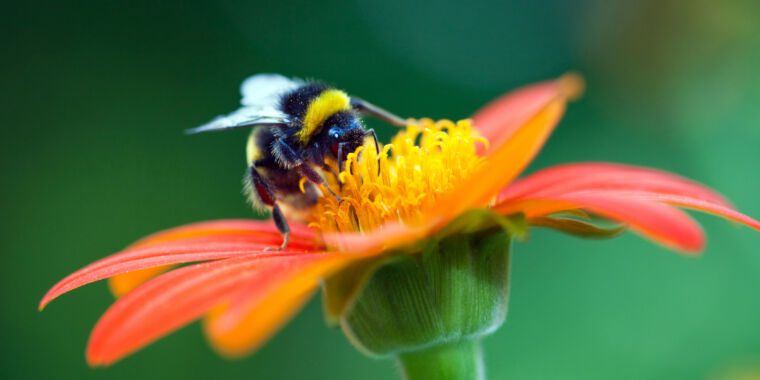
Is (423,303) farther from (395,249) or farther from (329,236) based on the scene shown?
(329,236)

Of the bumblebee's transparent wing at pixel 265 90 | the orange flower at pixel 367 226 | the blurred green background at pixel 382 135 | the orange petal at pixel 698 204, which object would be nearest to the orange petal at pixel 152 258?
the orange flower at pixel 367 226

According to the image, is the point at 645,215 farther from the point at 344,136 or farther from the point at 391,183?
the point at 344,136

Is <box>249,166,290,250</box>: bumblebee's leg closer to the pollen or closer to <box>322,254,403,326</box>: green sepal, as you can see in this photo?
the pollen

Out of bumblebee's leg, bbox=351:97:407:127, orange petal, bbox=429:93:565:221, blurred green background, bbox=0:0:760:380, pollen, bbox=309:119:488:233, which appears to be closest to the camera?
orange petal, bbox=429:93:565:221

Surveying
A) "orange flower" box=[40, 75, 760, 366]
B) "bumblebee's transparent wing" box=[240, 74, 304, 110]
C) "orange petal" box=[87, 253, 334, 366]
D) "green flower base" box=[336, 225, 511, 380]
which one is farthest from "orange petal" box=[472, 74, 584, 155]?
"orange petal" box=[87, 253, 334, 366]

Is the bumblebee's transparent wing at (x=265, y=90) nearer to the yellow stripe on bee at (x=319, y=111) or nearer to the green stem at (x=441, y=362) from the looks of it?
the yellow stripe on bee at (x=319, y=111)
